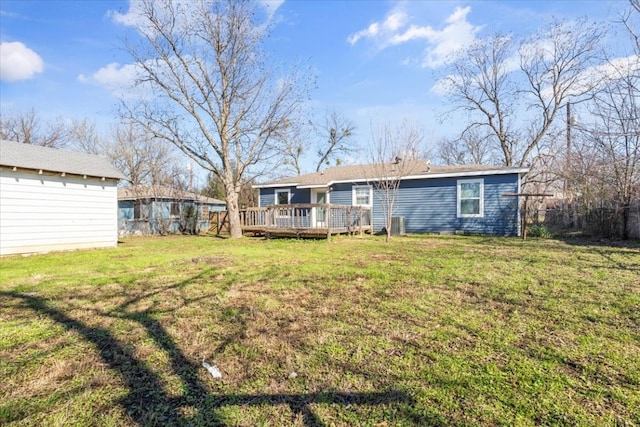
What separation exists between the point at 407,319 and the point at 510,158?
2242 cm

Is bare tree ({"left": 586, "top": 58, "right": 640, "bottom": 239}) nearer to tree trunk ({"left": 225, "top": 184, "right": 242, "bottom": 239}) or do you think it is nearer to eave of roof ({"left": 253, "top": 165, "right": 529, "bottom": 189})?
eave of roof ({"left": 253, "top": 165, "right": 529, "bottom": 189})

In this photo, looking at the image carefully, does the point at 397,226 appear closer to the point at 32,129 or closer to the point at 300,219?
the point at 300,219

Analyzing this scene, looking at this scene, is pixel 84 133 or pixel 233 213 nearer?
pixel 233 213

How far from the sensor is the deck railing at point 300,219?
1195 centimetres

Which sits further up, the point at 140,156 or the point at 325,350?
the point at 140,156

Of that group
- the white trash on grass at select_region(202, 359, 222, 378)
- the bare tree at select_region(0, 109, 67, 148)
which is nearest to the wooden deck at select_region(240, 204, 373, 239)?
the white trash on grass at select_region(202, 359, 222, 378)

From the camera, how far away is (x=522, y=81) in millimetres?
20750

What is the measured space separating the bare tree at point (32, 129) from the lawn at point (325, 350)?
25.3 metres

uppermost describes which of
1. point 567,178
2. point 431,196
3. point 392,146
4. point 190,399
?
point 392,146

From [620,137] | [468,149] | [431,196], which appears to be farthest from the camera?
[468,149]

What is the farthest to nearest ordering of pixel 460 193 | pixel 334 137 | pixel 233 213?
pixel 334 137
pixel 233 213
pixel 460 193

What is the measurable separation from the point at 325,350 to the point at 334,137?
28.8m

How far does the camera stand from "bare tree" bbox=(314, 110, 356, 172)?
98.7ft

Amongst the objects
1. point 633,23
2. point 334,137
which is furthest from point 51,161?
point 334,137
